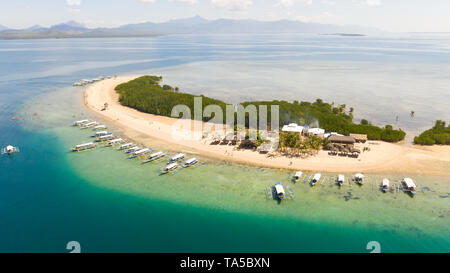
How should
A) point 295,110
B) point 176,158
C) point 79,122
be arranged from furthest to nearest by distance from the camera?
point 79,122
point 295,110
point 176,158

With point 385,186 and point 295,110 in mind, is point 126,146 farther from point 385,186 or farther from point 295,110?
point 385,186

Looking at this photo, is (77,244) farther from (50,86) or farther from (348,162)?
(50,86)

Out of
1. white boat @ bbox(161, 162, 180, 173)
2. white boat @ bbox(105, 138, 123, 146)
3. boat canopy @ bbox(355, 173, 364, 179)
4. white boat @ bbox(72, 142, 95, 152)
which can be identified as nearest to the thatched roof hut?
boat canopy @ bbox(355, 173, 364, 179)

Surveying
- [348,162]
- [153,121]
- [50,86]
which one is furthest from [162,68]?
[348,162]

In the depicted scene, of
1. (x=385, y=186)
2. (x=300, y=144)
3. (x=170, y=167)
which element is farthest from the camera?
(x=300, y=144)

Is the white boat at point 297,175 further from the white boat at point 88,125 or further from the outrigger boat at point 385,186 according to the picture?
the white boat at point 88,125

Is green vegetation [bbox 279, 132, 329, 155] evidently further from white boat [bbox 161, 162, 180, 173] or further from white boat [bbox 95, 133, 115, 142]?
white boat [bbox 95, 133, 115, 142]

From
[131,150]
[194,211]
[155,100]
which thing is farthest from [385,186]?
[155,100]
